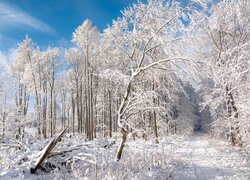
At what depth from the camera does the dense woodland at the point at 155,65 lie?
7.58 metres

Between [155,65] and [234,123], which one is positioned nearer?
[155,65]

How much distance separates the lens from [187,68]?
7.61 m

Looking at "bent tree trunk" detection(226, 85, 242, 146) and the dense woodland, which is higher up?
the dense woodland

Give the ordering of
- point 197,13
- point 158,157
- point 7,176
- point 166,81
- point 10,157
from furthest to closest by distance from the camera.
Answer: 1. point 166,81
2. point 158,157
3. point 10,157
4. point 197,13
5. point 7,176

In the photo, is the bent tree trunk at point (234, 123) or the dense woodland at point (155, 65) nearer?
the dense woodland at point (155, 65)

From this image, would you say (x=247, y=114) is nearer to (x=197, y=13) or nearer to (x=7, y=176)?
(x=197, y=13)

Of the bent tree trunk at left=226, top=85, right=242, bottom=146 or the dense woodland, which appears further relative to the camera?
the bent tree trunk at left=226, top=85, right=242, bottom=146

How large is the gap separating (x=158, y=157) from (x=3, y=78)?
2256 centimetres

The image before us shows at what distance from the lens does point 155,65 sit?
8.89 meters

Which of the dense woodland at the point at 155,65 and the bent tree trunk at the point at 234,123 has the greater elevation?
the dense woodland at the point at 155,65

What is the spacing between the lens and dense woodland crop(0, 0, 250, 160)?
7582 mm

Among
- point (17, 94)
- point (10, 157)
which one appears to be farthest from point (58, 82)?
point (10, 157)

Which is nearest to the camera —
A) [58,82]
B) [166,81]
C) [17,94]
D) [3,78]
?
[166,81]

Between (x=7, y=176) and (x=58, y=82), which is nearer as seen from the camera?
(x=7, y=176)
